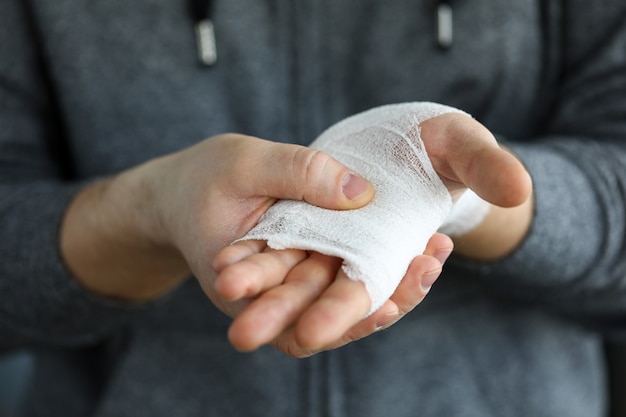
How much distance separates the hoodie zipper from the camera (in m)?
0.67

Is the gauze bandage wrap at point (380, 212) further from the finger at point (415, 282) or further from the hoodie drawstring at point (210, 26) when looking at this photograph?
the hoodie drawstring at point (210, 26)

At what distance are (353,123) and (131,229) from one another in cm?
24

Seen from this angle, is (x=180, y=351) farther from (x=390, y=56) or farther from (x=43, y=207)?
(x=390, y=56)

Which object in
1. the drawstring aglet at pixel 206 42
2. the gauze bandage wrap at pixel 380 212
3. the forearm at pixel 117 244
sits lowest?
the forearm at pixel 117 244

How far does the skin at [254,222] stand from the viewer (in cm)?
36

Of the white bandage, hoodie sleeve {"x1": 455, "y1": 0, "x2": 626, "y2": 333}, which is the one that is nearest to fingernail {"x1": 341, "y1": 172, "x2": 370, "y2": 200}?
the white bandage

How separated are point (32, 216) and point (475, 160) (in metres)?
0.47

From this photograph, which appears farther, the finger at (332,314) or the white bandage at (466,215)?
the white bandage at (466,215)

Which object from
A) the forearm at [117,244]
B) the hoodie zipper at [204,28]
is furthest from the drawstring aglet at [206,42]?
the forearm at [117,244]

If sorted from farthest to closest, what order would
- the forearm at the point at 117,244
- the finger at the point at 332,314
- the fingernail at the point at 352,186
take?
the forearm at the point at 117,244
the fingernail at the point at 352,186
the finger at the point at 332,314

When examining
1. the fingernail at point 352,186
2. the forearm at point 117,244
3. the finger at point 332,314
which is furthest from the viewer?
the forearm at point 117,244

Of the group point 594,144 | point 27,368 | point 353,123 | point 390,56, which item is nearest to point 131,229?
point 353,123

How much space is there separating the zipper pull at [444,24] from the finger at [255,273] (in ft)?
1.19

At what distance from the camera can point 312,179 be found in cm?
43
